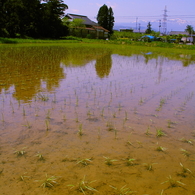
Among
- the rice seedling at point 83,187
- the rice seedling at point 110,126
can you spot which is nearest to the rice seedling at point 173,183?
the rice seedling at point 83,187

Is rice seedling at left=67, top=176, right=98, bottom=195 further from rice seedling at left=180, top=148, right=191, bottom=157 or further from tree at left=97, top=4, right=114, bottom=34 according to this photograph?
tree at left=97, top=4, right=114, bottom=34

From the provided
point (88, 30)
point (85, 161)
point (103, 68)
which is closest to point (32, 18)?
point (88, 30)

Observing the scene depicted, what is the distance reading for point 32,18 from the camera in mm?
27969

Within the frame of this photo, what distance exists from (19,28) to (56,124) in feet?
89.0

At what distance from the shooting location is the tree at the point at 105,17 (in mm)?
45969

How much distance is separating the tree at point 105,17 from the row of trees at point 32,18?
1530cm

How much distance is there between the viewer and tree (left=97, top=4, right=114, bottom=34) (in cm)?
4597

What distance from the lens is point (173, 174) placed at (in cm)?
222

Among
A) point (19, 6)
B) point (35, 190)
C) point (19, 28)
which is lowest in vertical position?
point (35, 190)

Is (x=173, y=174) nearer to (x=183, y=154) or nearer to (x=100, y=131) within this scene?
(x=183, y=154)

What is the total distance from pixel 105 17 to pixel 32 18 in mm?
23180

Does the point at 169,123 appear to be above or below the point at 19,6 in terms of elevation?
below

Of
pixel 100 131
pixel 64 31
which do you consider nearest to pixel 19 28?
pixel 64 31

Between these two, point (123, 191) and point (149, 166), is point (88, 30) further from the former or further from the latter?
point (123, 191)
